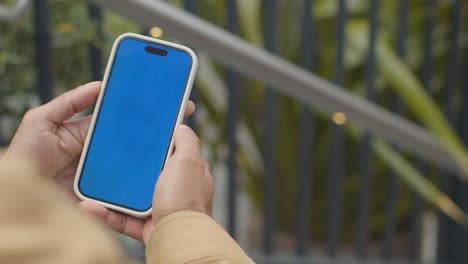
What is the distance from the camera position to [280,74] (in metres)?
1.81

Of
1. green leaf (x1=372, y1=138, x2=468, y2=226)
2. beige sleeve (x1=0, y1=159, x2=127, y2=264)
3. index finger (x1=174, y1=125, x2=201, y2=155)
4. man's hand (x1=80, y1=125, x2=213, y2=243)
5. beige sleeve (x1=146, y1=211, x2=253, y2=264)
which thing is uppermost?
beige sleeve (x1=0, y1=159, x2=127, y2=264)

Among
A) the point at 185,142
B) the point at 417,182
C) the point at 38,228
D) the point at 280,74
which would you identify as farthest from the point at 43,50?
the point at 38,228

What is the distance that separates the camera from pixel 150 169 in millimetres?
1075

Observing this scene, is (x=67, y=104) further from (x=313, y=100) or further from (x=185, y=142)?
(x=313, y=100)

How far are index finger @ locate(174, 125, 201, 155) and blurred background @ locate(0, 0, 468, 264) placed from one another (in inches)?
24.8

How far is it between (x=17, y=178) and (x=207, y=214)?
475mm

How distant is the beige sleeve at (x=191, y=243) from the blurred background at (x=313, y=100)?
2.66ft

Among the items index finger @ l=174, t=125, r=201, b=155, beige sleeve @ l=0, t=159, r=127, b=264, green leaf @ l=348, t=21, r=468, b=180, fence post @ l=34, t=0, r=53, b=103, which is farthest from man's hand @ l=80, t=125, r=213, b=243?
green leaf @ l=348, t=21, r=468, b=180

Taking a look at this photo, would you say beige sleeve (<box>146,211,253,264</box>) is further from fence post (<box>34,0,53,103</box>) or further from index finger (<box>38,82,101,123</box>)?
fence post (<box>34,0,53,103</box>)

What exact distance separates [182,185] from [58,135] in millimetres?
232

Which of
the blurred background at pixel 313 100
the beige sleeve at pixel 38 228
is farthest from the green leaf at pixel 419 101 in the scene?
the beige sleeve at pixel 38 228

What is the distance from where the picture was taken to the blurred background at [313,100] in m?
1.81

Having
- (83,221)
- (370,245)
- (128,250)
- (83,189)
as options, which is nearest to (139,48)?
(83,189)

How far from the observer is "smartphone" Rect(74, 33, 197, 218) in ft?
3.52
